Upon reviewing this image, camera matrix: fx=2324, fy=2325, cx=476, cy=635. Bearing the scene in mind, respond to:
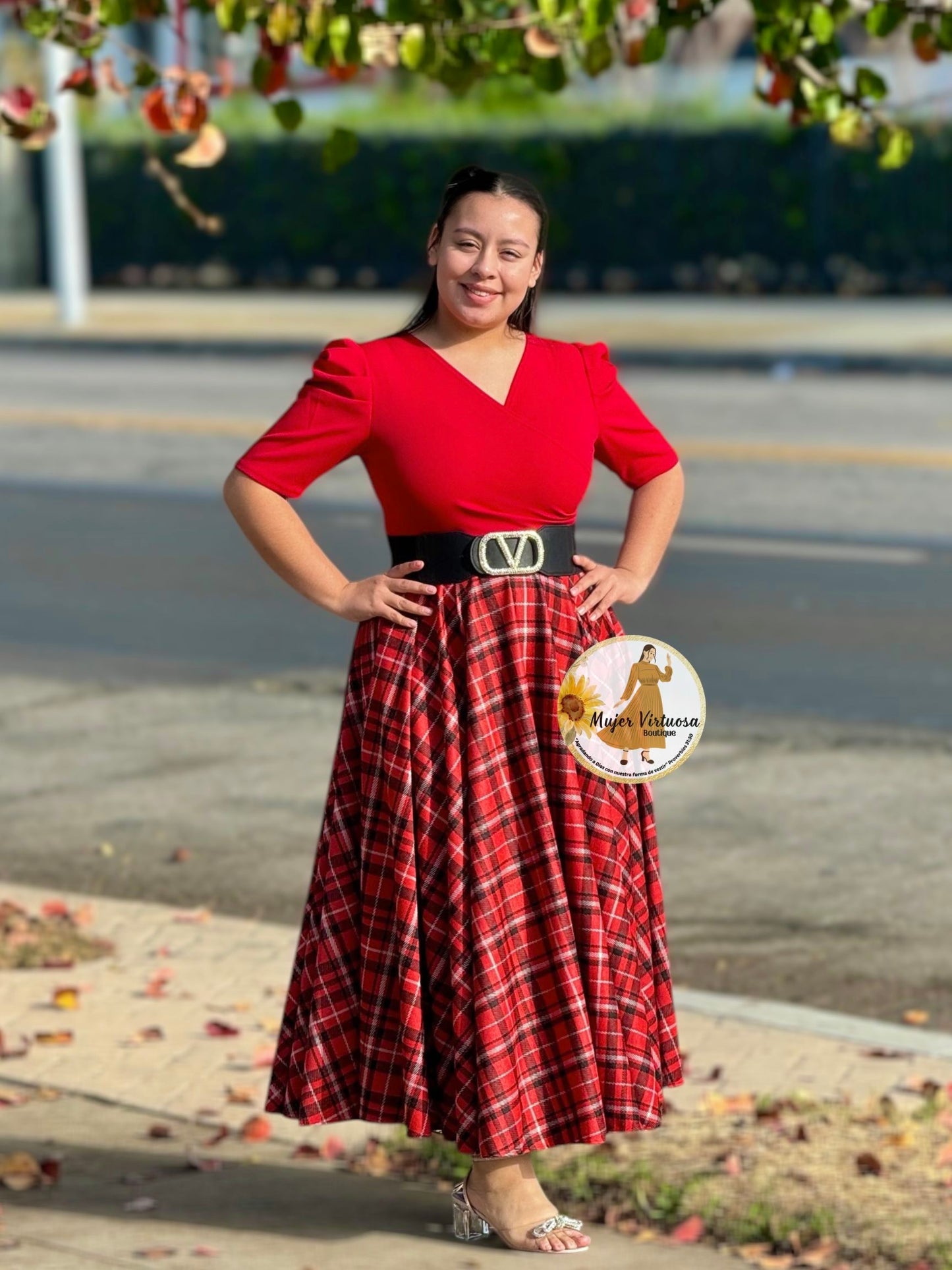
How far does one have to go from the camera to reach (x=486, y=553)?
379cm

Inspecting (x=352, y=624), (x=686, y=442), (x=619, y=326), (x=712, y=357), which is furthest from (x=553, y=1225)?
(x=619, y=326)

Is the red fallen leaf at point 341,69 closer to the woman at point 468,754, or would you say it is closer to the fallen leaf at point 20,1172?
the woman at point 468,754

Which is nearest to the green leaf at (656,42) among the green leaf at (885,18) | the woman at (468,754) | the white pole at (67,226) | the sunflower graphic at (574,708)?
the green leaf at (885,18)

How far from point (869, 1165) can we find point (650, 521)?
1.31m

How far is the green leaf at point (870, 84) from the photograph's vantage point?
A: 514 centimetres

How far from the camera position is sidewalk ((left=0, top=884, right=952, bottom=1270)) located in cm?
412

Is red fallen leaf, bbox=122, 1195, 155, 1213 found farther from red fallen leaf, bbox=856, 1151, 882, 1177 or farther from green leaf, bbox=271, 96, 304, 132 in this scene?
green leaf, bbox=271, 96, 304, 132

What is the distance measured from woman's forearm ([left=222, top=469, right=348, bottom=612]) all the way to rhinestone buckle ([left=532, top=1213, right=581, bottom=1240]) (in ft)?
3.68

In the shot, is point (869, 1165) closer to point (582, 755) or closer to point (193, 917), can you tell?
point (582, 755)

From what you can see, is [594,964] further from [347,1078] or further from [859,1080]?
[859,1080]

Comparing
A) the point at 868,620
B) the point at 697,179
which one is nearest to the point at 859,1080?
the point at 868,620

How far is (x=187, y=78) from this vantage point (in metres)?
5.29

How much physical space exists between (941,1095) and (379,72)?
36.2 metres

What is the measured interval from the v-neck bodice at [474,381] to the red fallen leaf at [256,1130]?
5.61 ft
